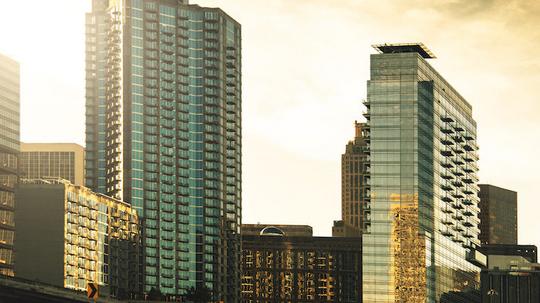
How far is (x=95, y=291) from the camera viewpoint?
105m
